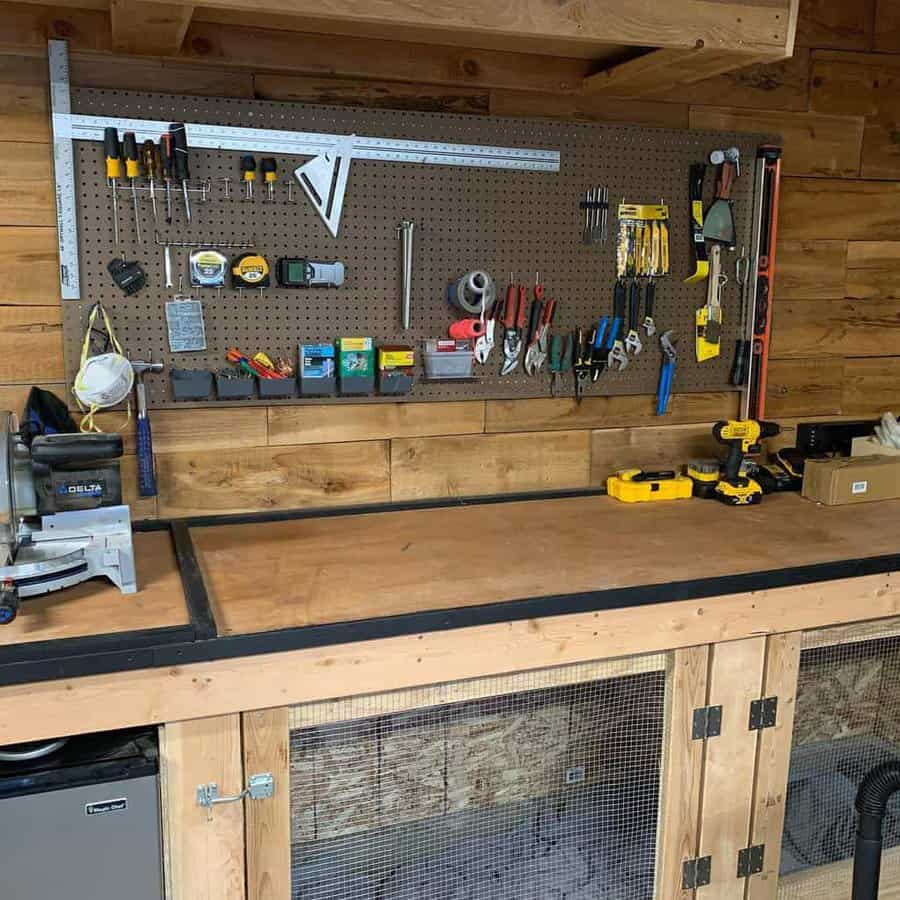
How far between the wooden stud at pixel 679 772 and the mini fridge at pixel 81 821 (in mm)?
872

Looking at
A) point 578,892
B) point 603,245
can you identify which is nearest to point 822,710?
point 578,892

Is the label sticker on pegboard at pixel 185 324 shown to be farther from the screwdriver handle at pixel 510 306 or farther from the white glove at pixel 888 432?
the white glove at pixel 888 432

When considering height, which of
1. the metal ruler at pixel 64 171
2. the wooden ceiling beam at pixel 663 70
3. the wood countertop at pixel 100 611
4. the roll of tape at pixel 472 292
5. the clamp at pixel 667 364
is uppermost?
the wooden ceiling beam at pixel 663 70

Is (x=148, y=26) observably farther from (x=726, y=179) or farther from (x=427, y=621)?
(x=726, y=179)

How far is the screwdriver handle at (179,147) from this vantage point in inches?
69.9

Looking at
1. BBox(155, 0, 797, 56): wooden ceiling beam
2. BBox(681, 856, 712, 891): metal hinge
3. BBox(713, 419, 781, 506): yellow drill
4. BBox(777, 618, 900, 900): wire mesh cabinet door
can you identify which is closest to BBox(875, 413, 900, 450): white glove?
BBox(713, 419, 781, 506): yellow drill

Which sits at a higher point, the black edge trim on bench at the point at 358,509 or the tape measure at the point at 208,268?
the tape measure at the point at 208,268

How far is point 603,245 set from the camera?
216 centimetres

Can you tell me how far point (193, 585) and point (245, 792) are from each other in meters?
0.34

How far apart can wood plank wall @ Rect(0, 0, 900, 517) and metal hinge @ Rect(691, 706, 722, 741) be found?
0.73 meters

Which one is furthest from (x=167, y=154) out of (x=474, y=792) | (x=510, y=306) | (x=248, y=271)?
(x=474, y=792)

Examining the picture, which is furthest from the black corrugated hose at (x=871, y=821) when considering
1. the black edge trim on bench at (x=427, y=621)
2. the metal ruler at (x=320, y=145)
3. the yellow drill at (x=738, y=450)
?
the metal ruler at (x=320, y=145)

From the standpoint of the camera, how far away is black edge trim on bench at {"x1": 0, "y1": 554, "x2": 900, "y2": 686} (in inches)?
49.9

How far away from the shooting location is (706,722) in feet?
5.45
